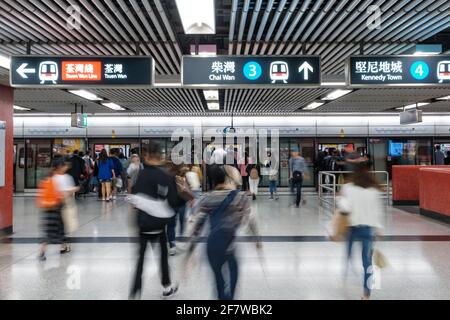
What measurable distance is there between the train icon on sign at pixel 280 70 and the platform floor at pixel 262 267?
2633 mm

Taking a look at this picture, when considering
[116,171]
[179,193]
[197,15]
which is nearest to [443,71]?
[197,15]

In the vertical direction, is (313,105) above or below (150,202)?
above

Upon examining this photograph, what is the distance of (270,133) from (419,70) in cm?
1007

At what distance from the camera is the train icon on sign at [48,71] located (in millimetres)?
5527

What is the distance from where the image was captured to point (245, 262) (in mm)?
5152

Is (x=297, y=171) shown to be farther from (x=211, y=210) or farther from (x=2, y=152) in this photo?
(x=211, y=210)

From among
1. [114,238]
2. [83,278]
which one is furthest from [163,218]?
[114,238]

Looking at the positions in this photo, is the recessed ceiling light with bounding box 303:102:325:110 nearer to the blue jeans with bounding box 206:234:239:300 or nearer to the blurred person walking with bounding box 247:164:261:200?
the blurred person walking with bounding box 247:164:261:200

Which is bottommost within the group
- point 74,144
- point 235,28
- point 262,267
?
point 262,267

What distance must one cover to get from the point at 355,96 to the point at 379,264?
7.81 meters

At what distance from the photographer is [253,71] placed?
5.64 metres

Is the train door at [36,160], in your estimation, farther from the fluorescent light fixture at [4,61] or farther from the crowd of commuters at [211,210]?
the crowd of commuters at [211,210]

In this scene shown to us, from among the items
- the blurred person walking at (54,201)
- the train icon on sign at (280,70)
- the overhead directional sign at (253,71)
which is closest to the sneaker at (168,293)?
the blurred person walking at (54,201)

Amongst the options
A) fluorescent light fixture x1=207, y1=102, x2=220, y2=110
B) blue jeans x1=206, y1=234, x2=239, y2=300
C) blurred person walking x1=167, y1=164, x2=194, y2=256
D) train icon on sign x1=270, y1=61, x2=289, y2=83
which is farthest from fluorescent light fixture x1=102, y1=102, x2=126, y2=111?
blue jeans x1=206, y1=234, x2=239, y2=300
